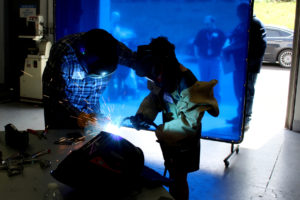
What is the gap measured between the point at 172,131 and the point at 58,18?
9.95 feet

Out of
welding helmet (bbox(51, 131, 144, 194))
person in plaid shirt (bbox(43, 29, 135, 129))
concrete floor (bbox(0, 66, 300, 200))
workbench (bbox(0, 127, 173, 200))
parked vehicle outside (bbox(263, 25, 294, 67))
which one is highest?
parked vehicle outside (bbox(263, 25, 294, 67))

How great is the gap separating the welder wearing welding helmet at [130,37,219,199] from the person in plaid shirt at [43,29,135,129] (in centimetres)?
21

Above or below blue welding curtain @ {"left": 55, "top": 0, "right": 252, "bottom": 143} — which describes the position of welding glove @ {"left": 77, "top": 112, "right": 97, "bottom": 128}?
below

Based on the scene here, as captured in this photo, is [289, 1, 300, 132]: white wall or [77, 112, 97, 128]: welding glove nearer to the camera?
[77, 112, 97, 128]: welding glove

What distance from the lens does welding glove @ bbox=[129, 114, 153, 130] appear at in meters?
1.75

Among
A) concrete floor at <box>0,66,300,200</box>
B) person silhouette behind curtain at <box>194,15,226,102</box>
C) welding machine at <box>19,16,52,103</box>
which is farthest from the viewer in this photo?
welding machine at <box>19,16,52,103</box>

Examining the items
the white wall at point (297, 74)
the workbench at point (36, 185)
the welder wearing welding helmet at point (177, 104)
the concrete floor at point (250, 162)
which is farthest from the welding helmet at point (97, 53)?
the white wall at point (297, 74)

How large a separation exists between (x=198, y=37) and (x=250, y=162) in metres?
1.49

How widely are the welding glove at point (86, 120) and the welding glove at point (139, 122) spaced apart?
34cm

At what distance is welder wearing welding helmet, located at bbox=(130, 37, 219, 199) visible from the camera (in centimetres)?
164

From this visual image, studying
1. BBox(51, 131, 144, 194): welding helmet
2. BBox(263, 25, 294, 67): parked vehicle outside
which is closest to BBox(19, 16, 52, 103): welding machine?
BBox(51, 131, 144, 194): welding helmet

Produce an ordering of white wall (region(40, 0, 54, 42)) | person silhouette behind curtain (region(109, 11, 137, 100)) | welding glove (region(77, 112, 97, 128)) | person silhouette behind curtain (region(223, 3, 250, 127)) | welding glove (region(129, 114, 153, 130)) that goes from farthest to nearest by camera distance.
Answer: white wall (region(40, 0, 54, 42)) → person silhouette behind curtain (region(109, 11, 137, 100)) → person silhouette behind curtain (region(223, 3, 250, 127)) → welding glove (region(77, 112, 97, 128)) → welding glove (region(129, 114, 153, 130))

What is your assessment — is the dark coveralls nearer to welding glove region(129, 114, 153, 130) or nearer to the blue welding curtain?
welding glove region(129, 114, 153, 130)

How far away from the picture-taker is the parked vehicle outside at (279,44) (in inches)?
368
